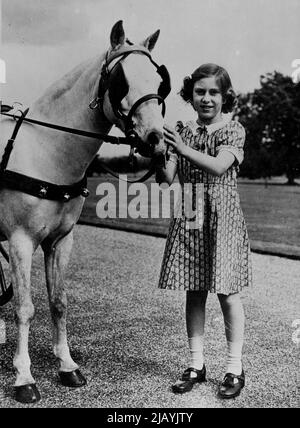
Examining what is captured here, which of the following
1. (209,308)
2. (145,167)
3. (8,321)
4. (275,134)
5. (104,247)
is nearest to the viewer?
(145,167)

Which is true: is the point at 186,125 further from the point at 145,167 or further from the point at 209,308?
the point at 209,308

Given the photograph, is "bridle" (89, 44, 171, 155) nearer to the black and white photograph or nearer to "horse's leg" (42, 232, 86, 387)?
the black and white photograph

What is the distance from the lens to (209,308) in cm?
548

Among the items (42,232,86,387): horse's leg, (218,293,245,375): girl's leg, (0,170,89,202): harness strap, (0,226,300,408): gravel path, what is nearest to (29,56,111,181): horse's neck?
(0,170,89,202): harness strap

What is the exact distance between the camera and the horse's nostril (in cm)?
273

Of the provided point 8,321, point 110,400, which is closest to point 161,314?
point 8,321

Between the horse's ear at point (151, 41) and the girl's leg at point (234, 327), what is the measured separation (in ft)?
5.15

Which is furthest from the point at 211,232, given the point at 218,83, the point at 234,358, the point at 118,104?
the point at 118,104

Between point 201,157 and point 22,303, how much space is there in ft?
4.54

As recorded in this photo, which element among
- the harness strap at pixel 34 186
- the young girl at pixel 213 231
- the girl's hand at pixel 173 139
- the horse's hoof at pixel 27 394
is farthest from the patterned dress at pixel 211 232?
the horse's hoof at pixel 27 394

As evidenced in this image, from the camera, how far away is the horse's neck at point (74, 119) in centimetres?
317

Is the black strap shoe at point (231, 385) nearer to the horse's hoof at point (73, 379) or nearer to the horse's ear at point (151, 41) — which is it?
the horse's hoof at point (73, 379)

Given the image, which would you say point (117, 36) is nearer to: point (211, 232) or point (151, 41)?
point (151, 41)

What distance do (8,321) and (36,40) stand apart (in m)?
2.50
